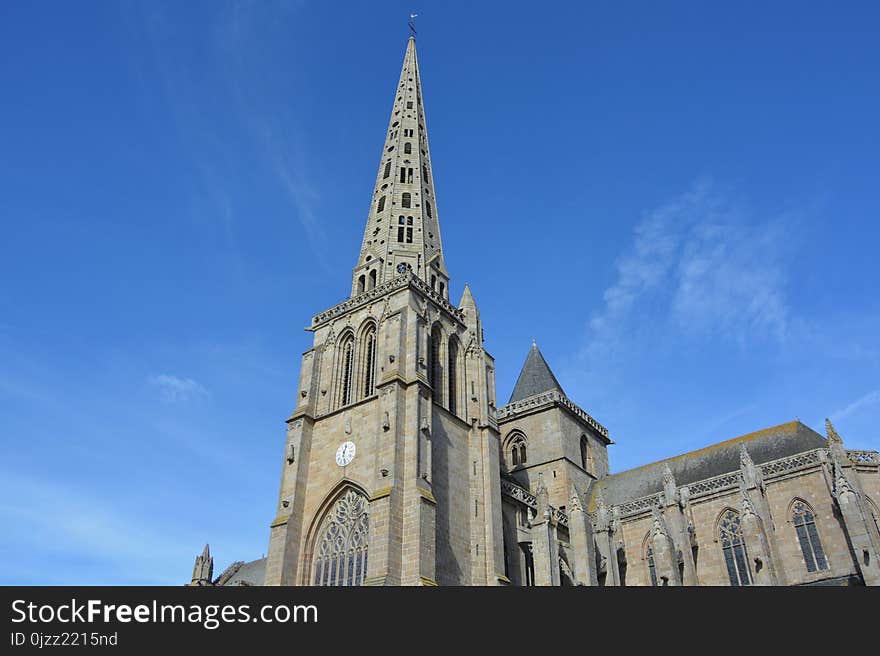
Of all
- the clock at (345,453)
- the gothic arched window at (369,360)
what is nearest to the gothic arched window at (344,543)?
the clock at (345,453)

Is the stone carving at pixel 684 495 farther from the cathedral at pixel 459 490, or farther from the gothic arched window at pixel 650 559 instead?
the gothic arched window at pixel 650 559

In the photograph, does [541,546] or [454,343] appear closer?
[541,546]

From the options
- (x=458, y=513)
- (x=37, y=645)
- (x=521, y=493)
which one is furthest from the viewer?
(x=521, y=493)

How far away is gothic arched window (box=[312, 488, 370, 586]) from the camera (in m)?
28.0

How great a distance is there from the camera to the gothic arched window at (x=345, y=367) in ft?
109

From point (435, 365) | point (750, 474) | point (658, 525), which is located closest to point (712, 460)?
point (750, 474)

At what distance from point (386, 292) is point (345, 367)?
13.4 ft

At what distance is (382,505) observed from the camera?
26.8 metres

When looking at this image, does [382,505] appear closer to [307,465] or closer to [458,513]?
[458,513]

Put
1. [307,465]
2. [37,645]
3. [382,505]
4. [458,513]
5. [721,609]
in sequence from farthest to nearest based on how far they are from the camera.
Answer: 1. [307,465]
2. [458,513]
3. [382,505]
4. [721,609]
5. [37,645]

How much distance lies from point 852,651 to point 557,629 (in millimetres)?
5407

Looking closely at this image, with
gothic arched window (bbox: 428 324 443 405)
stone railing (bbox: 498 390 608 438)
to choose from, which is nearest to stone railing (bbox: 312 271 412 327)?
gothic arched window (bbox: 428 324 443 405)

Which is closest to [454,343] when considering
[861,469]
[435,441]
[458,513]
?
[435,441]

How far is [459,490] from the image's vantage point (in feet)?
101
